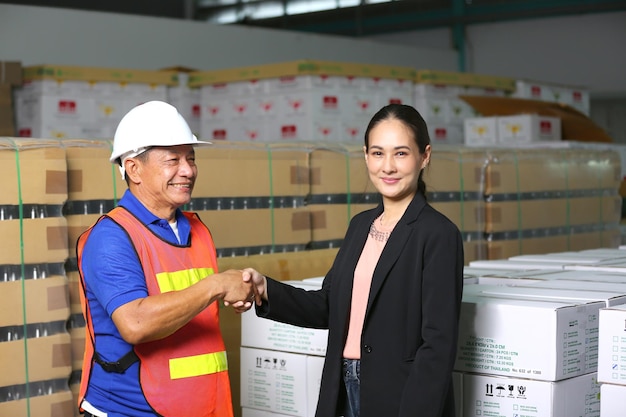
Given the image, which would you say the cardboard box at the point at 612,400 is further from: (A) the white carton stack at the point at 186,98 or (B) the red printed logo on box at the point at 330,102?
(A) the white carton stack at the point at 186,98

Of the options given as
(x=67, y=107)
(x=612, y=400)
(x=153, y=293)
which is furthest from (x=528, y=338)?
(x=67, y=107)

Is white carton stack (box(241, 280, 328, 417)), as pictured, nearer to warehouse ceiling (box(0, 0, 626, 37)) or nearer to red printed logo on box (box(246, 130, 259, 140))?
red printed logo on box (box(246, 130, 259, 140))

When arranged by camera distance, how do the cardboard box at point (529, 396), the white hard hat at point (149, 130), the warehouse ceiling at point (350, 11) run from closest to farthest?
1. the white hard hat at point (149, 130)
2. the cardboard box at point (529, 396)
3. the warehouse ceiling at point (350, 11)

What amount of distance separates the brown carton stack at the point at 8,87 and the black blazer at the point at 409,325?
5.96 m

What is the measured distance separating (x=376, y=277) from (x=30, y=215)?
1.76 metres

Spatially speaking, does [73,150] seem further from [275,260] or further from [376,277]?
[376,277]

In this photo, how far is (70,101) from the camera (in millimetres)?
7883

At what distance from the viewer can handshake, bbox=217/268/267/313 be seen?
2500 millimetres

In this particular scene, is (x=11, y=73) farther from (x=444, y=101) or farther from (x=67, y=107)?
(x=444, y=101)

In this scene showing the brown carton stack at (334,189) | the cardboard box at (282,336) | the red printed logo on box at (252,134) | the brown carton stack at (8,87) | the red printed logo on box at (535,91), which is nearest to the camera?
the cardboard box at (282,336)

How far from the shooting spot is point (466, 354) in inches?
115

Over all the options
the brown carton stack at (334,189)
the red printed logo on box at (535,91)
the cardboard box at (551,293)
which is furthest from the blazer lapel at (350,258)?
the red printed logo on box at (535,91)

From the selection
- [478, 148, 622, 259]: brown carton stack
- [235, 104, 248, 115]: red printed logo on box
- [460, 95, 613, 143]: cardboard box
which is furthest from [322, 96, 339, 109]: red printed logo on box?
[478, 148, 622, 259]: brown carton stack

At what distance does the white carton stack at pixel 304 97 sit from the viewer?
7.61m
